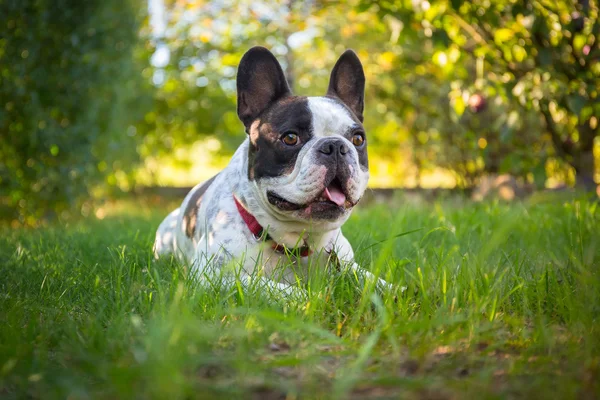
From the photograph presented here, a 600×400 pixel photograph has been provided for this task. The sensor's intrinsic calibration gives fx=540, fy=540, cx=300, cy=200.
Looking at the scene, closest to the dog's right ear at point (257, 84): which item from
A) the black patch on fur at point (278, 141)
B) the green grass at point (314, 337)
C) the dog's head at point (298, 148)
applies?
the dog's head at point (298, 148)

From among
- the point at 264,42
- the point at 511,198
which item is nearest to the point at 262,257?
the point at 511,198

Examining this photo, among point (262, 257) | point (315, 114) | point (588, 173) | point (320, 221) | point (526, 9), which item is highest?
point (526, 9)

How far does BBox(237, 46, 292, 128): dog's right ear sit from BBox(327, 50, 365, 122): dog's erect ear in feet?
1.31

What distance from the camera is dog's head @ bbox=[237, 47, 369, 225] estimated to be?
2740mm

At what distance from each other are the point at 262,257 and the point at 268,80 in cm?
106

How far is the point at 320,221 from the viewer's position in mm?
2789

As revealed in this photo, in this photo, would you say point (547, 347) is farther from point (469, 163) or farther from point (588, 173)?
point (469, 163)

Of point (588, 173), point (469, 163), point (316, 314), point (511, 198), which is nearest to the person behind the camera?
point (316, 314)

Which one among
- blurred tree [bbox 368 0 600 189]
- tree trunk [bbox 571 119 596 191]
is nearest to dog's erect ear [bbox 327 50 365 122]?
blurred tree [bbox 368 0 600 189]

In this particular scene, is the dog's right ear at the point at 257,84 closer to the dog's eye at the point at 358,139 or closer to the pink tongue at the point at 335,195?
the dog's eye at the point at 358,139

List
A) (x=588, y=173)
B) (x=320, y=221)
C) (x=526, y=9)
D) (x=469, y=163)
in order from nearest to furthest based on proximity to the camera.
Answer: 1. (x=320, y=221)
2. (x=526, y=9)
3. (x=588, y=173)
4. (x=469, y=163)

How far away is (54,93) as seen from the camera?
6.52 meters

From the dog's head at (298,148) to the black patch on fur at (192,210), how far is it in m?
0.70

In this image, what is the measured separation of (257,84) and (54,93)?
4.34 meters
